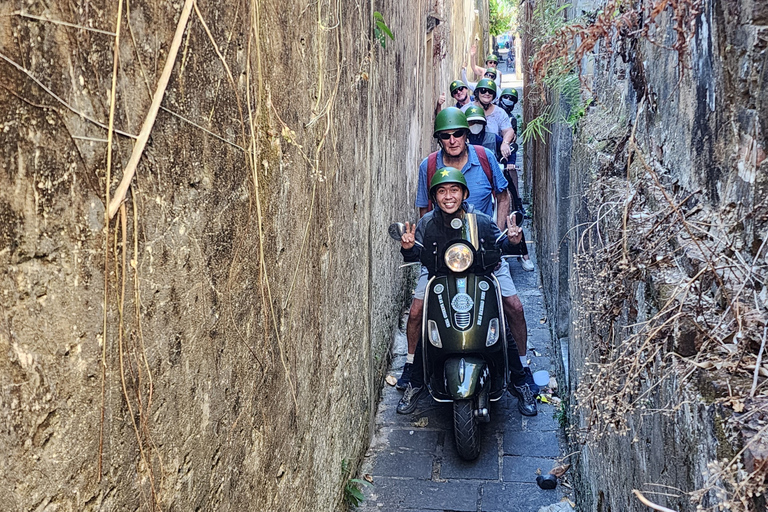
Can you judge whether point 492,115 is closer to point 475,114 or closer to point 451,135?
point 475,114

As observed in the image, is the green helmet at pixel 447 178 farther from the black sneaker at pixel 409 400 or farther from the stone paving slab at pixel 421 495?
the stone paving slab at pixel 421 495

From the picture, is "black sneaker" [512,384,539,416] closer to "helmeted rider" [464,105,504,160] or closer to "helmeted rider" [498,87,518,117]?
"helmeted rider" [464,105,504,160]

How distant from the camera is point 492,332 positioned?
4379 mm

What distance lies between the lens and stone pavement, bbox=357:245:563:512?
3943 mm

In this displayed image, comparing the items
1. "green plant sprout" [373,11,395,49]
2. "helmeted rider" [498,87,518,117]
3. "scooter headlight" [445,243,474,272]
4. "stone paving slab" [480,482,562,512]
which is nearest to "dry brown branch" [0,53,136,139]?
"scooter headlight" [445,243,474,272]

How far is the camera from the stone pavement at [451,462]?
12.9 feet

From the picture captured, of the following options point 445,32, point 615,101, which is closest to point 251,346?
point 615,101

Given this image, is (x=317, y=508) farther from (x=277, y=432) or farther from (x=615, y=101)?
(x=615, y=101)

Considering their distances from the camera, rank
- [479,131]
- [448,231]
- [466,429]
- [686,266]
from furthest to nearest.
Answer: [479,131]
[448,231]
[466,429]
[686,266]

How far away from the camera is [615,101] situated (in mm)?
3453

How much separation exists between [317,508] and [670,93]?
2263mm

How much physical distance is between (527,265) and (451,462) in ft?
14.2

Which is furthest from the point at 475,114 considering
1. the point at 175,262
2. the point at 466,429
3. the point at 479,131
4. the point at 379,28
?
the point at 175,262

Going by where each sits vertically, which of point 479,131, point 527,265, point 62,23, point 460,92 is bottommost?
point 527,265
